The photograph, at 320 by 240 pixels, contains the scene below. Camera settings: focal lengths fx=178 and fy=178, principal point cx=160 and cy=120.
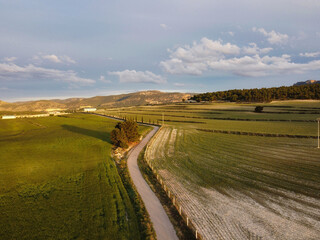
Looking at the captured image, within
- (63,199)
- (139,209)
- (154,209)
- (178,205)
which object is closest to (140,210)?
(139,209)

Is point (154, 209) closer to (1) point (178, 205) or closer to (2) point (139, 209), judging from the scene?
(2) point (139, 209)

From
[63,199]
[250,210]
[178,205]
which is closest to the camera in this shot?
[250,210]

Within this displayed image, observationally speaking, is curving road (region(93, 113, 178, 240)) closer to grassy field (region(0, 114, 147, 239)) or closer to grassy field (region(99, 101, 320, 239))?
grassy field (region(0, 114, 147, 239))

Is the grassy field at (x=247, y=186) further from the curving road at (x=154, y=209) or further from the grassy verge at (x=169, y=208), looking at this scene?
the curving road at (x=154, y=209)

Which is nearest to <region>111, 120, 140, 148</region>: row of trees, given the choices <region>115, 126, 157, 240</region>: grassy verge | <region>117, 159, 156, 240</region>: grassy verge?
<region>115, 126, 157, 240</region>: grassy verge

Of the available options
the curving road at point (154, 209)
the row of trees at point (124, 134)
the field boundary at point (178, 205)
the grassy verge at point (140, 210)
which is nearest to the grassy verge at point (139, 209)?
the grassy verge at point (140, 210)

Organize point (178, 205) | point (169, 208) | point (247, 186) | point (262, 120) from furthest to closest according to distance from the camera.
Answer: point (262, 120)
point (247, 186)
point (178, 205)
point (169, 208)
